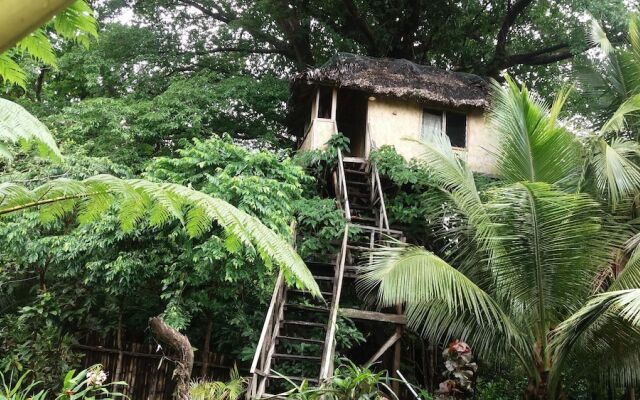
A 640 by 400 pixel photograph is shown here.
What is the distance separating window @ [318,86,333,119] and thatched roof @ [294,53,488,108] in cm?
66

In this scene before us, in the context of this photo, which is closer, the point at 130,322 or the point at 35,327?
the point at 35,327

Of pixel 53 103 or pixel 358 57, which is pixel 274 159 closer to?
pixel 358 57

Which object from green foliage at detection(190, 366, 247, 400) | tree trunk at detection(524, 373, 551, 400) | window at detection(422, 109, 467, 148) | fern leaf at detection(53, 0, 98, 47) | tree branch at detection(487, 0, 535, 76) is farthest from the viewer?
tree branch at detection(487, 0, 535, 76)

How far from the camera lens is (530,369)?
294 inches

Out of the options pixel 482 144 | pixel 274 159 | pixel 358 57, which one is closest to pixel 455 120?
pixel 482 144

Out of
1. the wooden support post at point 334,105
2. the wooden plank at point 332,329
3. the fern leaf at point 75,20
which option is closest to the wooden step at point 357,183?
the wooden support post at point 334,105

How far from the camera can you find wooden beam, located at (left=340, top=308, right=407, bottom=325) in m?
9.16

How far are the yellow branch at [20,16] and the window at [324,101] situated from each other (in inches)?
494

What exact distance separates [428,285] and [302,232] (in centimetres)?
359

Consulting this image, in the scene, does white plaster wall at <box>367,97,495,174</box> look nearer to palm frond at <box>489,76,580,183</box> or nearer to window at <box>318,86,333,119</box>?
window at <box>318,86,333,119</box>

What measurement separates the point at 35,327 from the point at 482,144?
32.6 feet

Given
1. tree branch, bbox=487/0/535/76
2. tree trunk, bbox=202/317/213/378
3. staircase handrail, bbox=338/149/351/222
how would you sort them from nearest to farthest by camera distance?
Result: tree trunk, bbox=202/317/213/378 < staircase handrail, bbox=338/149/351/222 < tree branch, bbox=487/0/535/76

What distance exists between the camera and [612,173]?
25.8 feet

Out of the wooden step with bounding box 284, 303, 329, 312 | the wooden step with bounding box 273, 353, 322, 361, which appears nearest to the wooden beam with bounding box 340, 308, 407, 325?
the wooden step with bounding box 284, 303, 329, 312
